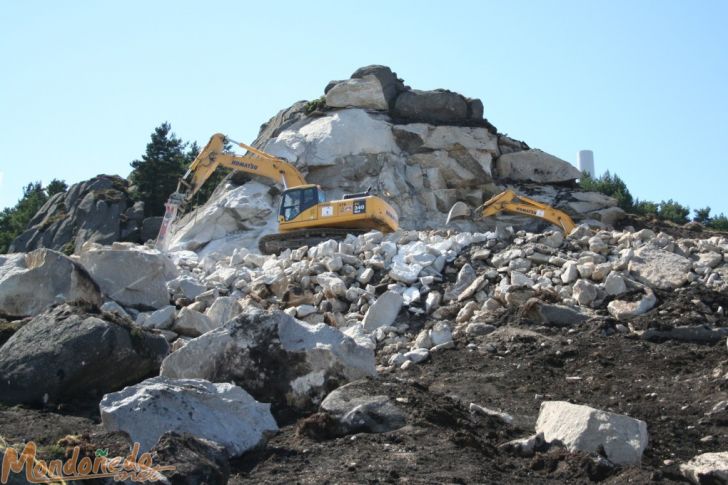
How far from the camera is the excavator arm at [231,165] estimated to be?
23.0 metres

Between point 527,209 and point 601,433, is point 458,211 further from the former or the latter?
point 601,433

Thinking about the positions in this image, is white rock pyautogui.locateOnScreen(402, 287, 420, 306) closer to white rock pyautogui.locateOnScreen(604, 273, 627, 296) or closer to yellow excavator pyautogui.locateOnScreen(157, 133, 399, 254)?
white rock pyautogui.locateOnScreen(604, 273, 627, 296)

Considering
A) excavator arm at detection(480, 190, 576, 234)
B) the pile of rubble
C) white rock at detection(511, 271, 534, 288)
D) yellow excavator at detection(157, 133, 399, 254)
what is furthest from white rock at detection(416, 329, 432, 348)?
excavator arm at detection(480, 190, 576, 234)

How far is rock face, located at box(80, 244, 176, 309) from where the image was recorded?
40.9ft

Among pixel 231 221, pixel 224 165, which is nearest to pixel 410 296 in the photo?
pixel 224 165

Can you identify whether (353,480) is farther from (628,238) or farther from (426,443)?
(628,238)

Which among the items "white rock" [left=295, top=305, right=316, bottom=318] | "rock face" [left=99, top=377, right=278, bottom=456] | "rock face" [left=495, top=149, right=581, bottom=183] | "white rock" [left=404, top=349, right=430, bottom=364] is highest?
"rock face" [left=495, top=149, right=581, bottom=183]

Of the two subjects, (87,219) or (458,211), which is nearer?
(458,211)

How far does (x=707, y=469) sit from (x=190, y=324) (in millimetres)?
6759

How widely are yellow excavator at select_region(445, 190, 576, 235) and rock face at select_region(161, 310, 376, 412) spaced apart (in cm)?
1539

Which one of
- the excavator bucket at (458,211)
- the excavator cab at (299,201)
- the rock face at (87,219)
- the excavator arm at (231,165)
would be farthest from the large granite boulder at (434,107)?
the excavator cab at (299,201)

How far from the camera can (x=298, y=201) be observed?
20266mm

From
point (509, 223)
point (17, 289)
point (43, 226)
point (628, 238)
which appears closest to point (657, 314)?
point (628, 238)

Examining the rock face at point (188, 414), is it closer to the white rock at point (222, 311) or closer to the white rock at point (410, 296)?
the white rock at point (222, 311)
